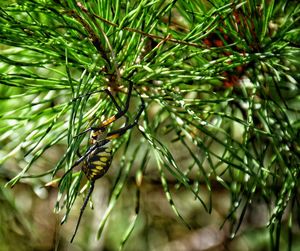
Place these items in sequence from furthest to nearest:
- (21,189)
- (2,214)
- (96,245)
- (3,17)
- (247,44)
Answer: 1. (96,245)
2. (21,189)
3. (2,214)
4. (247,44)
5. (3,17)

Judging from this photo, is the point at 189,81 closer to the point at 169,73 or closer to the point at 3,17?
the point at 169,73

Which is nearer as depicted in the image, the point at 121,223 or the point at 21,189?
the point at 21,189

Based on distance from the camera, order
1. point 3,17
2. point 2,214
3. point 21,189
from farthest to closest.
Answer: point 21,189
point 2,214
point 3,17

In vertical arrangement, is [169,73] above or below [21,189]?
above

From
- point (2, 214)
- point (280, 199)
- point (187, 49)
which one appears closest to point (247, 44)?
point (187, 49)

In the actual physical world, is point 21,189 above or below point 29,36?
below

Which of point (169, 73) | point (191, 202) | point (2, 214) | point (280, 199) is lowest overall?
point (191, 202)

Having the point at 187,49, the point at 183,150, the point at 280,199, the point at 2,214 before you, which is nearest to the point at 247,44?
the point at 187,49

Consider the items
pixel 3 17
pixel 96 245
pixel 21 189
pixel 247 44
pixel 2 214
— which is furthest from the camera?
pixel 96 245

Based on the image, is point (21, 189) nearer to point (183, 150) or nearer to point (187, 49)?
point (183, 150)
